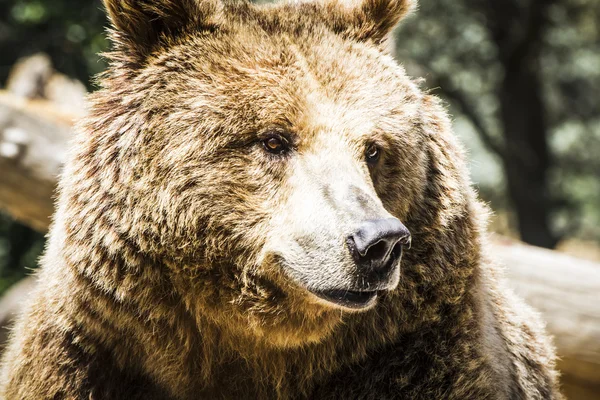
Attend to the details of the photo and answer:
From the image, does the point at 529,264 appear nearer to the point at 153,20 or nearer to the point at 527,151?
the point at 153,20

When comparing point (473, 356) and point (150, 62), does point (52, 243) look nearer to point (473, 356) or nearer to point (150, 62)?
point (150, 62)

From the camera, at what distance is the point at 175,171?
299cm

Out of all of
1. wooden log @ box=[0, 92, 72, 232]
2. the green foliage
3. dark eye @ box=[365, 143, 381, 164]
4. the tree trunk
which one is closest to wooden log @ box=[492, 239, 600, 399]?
dark eye @ box=[365, 143, 381, 164]

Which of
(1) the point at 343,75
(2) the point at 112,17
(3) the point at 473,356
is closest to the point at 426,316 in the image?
(3) the point at 473,356

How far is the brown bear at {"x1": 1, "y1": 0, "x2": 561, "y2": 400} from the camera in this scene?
2.98 m

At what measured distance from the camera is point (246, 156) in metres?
3.00

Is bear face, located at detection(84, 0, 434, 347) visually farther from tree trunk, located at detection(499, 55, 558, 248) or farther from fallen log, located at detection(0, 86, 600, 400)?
tree trunk, located at detection(499, 55, 558, 248)

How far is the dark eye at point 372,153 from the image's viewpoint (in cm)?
304

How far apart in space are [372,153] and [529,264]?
3191mm

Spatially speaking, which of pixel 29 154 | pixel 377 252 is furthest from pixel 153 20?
pixel 29 154

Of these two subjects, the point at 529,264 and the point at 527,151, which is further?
the point at 527,151

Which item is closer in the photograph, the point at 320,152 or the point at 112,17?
the point at 320,152

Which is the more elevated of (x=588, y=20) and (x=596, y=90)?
(x=588, y=20)

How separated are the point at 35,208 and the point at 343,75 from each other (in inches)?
180
